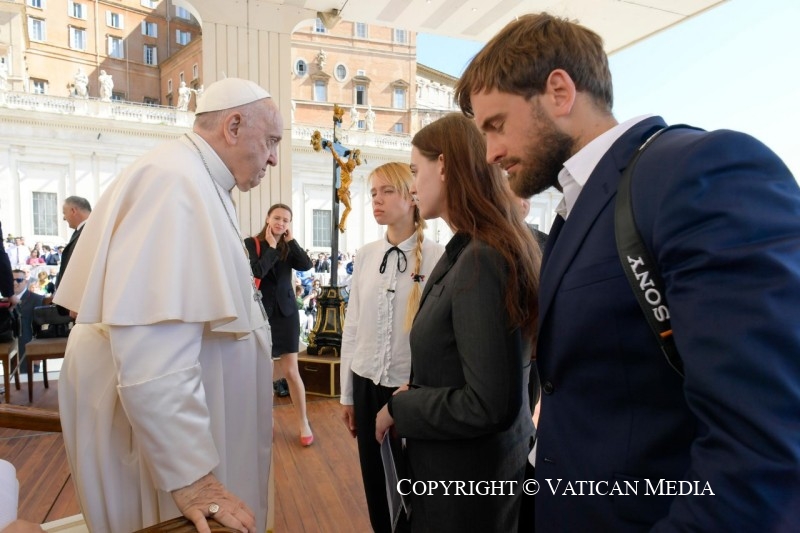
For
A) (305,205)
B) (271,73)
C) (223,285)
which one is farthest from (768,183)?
(305,205)

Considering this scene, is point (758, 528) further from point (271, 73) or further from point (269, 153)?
point (271, 73)

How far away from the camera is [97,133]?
52.1 ft

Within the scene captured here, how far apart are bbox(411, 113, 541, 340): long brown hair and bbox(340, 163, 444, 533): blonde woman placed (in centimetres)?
70

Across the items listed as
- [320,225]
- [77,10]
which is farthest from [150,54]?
[320,225]

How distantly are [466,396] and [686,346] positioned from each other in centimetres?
65

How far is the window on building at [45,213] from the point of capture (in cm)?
1568

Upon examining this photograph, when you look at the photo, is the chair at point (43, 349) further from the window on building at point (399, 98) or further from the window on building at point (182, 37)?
the window on building at point (182, 37)

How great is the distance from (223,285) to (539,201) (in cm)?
1871

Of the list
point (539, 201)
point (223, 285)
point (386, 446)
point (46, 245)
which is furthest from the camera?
point (539, 201)

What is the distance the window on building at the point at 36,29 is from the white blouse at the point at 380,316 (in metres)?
35.7

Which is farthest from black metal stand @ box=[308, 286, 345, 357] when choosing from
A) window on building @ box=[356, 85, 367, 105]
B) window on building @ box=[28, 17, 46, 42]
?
window on building @ box=[28, 17, 46, 42]

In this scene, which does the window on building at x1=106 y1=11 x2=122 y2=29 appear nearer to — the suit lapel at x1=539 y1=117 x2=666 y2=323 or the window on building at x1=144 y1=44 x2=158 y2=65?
the window on building at x1=144 y1=44 x2=158 y2=65

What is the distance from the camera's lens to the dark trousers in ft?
6.01

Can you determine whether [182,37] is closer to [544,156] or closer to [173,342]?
[173,342]
